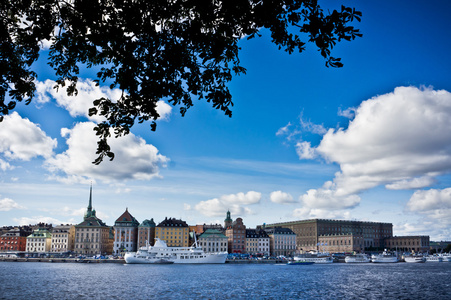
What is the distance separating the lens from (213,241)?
151 meters

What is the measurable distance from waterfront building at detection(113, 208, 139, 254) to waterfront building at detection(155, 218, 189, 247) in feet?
34.6

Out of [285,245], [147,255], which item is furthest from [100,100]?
[285,245]

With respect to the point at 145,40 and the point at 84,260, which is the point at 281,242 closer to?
the point at 84,260

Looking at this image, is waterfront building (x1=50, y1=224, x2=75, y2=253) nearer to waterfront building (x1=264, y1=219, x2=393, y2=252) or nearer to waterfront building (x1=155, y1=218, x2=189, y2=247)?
waterfront building (x1=155, y1=218, x2=189, y2=247)

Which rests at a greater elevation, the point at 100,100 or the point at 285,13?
the point at 285,13

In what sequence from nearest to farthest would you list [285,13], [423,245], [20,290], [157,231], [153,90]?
[285,13] < [153,90] < [20,290] < [157,231] < [423,245]

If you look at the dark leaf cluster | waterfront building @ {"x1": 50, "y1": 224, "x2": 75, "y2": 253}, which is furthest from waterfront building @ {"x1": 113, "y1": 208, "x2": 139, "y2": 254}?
the dark leaf cluster

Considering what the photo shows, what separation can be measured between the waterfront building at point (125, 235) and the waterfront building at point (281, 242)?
170 feet

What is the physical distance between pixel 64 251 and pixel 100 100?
161035mm

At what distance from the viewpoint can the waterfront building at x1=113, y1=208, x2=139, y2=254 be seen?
15288 cm

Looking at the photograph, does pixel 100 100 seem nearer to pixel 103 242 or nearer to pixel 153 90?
pixel 153 90

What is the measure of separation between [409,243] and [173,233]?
10488cm

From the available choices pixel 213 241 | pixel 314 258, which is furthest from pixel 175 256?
pixel 314 258

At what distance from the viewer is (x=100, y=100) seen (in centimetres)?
806
